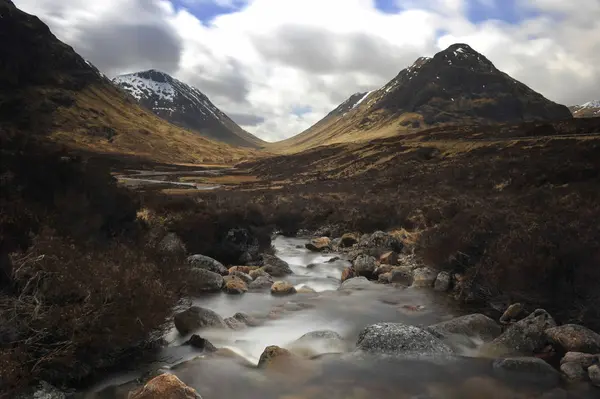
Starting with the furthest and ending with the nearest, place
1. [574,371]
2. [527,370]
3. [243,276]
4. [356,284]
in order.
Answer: [243,276]
[356,284]
[527,370]
[574,371]

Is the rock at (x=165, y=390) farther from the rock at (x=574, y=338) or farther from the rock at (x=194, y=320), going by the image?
the rock at (x=574, y=338)

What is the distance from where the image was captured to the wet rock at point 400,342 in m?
10.2

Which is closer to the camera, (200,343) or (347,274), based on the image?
(200,343)

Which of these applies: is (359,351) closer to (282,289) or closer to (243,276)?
(282,289)

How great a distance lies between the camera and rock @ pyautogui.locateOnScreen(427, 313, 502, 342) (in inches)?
435

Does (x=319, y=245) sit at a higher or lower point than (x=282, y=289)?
higher

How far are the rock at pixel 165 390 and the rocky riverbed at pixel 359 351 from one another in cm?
2

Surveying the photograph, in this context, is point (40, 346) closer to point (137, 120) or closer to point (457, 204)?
point (457, 204)

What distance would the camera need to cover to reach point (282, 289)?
53.6ft

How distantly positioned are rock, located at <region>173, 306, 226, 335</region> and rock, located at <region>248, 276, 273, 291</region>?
4533 millimetres

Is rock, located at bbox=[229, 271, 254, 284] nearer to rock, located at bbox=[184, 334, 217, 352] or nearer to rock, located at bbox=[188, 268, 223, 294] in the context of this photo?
rock, located at bbox=[188, 268, 223, 294]

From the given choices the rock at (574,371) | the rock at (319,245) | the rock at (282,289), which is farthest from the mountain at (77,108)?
the rock at (574,371)

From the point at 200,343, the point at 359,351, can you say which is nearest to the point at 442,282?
the point at 359,351

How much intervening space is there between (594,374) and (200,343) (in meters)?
8.22
